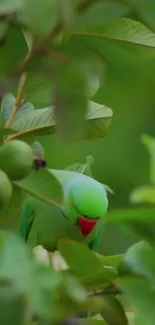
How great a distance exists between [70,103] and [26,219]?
0.21 meters

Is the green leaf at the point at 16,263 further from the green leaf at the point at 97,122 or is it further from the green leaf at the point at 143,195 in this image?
the green leaf at the point at 97,122

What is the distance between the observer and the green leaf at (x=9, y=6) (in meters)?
0.32

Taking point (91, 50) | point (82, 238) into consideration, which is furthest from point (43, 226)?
point (91, 50)

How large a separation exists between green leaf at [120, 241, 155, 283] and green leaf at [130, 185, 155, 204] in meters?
0.02

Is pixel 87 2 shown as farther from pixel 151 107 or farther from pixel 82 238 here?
pixel 151 107

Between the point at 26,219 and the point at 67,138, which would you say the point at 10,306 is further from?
the point at 26,219

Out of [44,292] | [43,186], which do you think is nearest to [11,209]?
[43,186]

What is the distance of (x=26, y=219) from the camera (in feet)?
1.74

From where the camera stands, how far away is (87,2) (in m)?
0.33

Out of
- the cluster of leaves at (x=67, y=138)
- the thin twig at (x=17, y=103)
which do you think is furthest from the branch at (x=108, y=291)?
the thin twig at (x=17, y=103)

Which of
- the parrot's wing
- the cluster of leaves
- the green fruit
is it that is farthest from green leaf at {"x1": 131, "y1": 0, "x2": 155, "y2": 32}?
the parrot's wing

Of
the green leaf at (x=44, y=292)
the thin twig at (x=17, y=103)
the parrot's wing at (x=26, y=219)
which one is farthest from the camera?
the parrot's wing at (x=26, y=219)

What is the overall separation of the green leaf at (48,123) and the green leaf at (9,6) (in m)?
0.13

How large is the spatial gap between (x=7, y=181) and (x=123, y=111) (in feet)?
11.3
